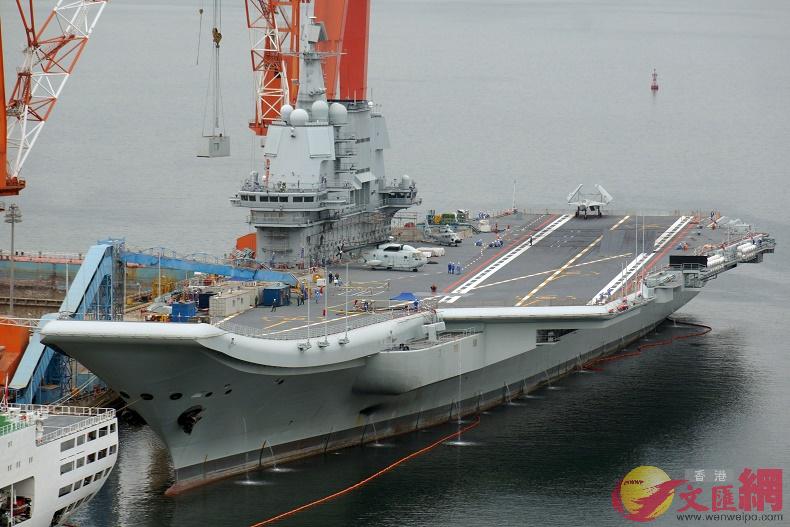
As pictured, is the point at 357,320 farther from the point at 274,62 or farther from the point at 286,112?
the point at 274,62

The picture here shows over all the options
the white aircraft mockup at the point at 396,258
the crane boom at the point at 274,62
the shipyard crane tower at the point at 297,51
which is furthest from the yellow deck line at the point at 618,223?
the crane boom at the point at 274,62

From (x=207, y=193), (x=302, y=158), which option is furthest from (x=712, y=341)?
(x=207, y=193)

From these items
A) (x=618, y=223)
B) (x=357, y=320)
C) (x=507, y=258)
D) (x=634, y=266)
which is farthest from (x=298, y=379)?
(x=618, y=223)

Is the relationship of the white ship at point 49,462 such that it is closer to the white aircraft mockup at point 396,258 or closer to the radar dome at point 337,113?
the white aircraft mockup at point 396,258

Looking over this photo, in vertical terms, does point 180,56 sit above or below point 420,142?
above

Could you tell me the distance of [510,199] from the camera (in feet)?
289

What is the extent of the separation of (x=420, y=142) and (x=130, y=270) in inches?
2602

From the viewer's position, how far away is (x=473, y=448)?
38938mm

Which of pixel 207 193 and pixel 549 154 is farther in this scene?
pixel 549 154

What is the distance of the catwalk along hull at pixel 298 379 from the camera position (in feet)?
108

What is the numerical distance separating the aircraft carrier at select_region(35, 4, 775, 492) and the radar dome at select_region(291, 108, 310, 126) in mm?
41

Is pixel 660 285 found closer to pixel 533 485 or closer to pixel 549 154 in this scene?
pixel 533 485

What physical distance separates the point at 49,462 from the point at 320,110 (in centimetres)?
1856

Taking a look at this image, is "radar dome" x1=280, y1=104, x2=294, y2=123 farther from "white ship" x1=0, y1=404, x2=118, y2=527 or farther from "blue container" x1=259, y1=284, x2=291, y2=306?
"white ship" x1=0, y1=404, x2=118, y2=527
